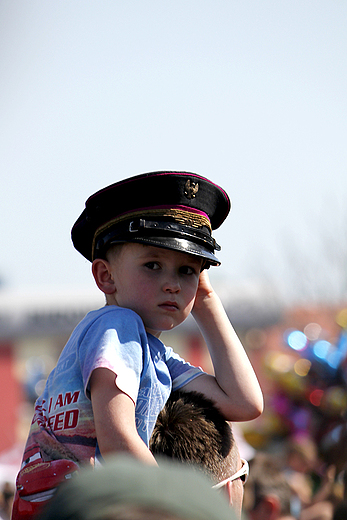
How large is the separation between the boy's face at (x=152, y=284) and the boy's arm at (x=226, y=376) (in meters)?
0.24

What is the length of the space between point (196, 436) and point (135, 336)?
367mm

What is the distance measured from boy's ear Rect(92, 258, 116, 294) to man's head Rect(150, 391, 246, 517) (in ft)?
1.22

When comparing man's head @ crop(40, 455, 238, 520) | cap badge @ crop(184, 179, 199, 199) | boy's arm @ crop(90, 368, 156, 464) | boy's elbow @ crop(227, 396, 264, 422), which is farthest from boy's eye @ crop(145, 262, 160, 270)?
man's head @ crop(40, 455, 238, 520)

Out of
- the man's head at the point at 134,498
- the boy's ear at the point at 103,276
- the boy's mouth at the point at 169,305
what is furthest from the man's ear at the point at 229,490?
the man's head at the point at 134,498

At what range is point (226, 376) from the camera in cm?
180

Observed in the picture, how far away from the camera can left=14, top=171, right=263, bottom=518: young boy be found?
1.42m

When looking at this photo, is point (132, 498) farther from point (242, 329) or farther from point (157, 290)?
point (242, 329)

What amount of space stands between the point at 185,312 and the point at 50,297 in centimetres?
2523

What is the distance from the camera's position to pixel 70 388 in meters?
1.54

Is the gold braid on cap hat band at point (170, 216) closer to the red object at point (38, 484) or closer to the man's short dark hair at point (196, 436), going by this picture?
→ the man's short dark hair at point (196, 436)

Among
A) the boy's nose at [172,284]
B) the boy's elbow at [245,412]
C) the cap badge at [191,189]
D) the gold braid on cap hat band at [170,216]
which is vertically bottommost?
the boy's elbow at [245,412]

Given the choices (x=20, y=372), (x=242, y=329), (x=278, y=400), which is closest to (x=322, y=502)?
(x=278, y=400)

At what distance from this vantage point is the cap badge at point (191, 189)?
1.78m

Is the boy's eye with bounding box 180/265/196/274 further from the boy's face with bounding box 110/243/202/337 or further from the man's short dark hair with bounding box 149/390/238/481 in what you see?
the man's short dark hair with bounding box 149/390/238/481
